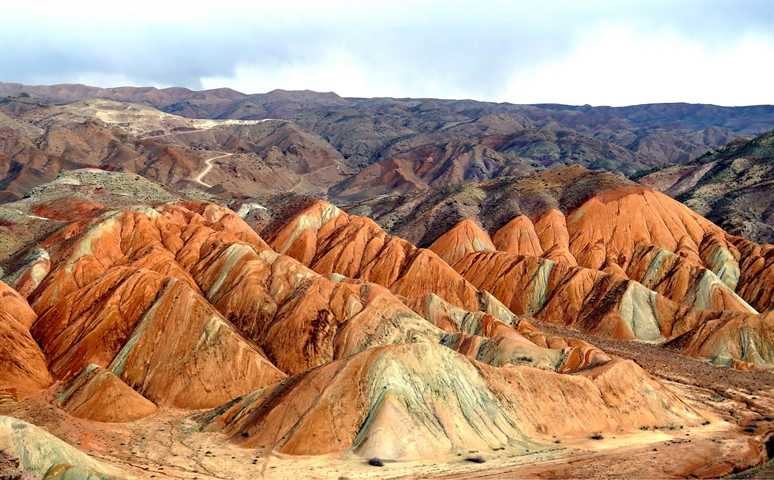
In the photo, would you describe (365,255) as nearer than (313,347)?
No

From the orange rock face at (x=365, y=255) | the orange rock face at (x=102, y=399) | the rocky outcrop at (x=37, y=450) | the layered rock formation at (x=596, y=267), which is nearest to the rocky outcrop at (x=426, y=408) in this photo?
the orange rock face at (x=102, y=399)

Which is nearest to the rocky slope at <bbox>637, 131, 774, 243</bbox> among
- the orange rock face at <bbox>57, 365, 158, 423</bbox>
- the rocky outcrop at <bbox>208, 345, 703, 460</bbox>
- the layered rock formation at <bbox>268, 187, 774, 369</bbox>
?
the layered rock formation at <bbox>268, 187, 774, 369</bbox>

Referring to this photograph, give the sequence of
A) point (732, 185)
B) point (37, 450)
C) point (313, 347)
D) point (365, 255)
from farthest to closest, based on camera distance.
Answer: point (732, 185)
point (365, 255)
point (313, 347)
point (37, 450)

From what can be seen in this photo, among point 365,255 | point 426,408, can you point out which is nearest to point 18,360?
point 426,408

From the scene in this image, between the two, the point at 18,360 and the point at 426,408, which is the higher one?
the point at 426,408

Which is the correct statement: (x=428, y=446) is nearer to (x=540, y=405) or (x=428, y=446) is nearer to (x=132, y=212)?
(x=540, y=405)

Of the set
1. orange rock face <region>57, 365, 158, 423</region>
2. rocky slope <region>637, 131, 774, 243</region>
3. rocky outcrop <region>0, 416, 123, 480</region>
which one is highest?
rocky slope <region>637, 131, 774, 243</region>

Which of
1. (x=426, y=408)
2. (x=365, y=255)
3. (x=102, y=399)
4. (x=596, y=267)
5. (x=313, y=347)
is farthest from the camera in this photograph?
(x=596, y=267)

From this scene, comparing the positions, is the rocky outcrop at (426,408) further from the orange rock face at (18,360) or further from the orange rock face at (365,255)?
the orange rock face at (365,255)


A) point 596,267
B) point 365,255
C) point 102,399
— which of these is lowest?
point 102,399

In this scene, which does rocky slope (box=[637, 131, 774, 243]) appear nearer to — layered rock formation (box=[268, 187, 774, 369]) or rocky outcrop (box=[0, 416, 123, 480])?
layered rock formation (box=[268, 187, 774, 369])

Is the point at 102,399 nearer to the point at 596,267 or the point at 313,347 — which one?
the point at 313,347
